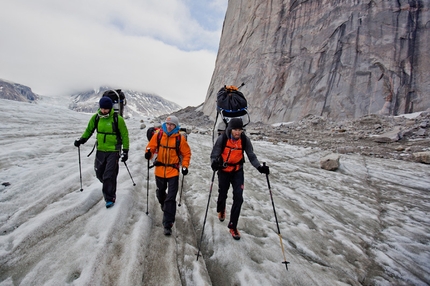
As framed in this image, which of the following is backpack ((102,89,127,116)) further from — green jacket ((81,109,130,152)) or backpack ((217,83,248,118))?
backpack ((217,83,248,118))

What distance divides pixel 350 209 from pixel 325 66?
82.3ft

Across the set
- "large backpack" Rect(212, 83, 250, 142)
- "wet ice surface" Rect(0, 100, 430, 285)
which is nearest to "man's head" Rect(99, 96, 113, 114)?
"wet ice surface" Rect(0, 100, 430, 285)

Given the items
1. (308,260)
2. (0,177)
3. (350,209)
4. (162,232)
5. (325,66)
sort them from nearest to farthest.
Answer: (308,260)
(162,232)
(0,177)
(350,209)
(325,66)

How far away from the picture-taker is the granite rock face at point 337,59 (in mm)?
21766

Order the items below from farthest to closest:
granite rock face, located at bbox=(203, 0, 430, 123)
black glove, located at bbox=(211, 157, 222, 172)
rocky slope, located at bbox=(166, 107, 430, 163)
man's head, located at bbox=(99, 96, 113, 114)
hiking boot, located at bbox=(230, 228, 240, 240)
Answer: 1. granite rock face, located at bbox=(203, 0, 430, 123)
2. rocky slope, located at bbox=(166, 107, 430, 163)
3. man's head, located at bbox=(99, 96, 113, 114)
4. hiking boot, located at bbox=(230, 228, 240, 240)
5. black glove, located at bbox=(211, 157, 222, 172)

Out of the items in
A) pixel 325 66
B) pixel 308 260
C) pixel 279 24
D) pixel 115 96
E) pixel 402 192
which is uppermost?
pixel 279 24

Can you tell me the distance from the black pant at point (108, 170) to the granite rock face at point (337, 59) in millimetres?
24885

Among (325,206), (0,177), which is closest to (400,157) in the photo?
(325,206)

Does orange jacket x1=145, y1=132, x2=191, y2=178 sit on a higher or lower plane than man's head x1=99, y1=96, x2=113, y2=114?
lower

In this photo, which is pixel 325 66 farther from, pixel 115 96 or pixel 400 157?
pixel 115 96

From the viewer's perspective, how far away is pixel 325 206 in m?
6.02

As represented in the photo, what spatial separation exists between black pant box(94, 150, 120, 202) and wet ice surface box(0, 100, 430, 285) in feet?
1.04

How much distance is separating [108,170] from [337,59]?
28822 mm

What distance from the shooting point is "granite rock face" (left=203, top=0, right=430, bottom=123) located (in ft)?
71.4
